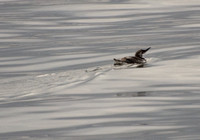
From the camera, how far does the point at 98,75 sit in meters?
16.1

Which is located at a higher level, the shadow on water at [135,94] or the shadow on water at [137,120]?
the shadow on water at [135,94]

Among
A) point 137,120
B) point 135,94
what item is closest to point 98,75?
point 135,94

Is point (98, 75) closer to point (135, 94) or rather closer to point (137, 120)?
point (135, 94)

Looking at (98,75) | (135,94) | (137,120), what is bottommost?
(137,120)

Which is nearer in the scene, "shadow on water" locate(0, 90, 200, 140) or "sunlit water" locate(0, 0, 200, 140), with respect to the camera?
"shadow on water" locate(0, 90, 200, 140)

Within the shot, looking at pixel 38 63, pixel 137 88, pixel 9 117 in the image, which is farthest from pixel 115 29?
pixel 9 117

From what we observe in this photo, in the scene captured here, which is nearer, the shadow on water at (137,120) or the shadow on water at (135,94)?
the shadow on water at (137,120)

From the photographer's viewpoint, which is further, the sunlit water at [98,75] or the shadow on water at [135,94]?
the shadow on water at [135,94]

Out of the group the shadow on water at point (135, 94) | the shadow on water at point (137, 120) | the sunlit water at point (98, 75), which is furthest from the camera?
the shadow on water at point (135, 94)

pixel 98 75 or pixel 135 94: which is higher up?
pixel 98 75

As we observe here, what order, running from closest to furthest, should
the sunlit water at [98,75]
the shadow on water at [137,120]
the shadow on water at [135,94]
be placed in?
the shadow on water at [137,120], the sunlit water at [98,75], the shadow on water at [135,94]

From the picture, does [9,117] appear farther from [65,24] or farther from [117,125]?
[65,24]

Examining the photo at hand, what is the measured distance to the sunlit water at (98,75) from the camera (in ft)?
38.2

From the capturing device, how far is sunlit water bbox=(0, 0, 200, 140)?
11633mm
